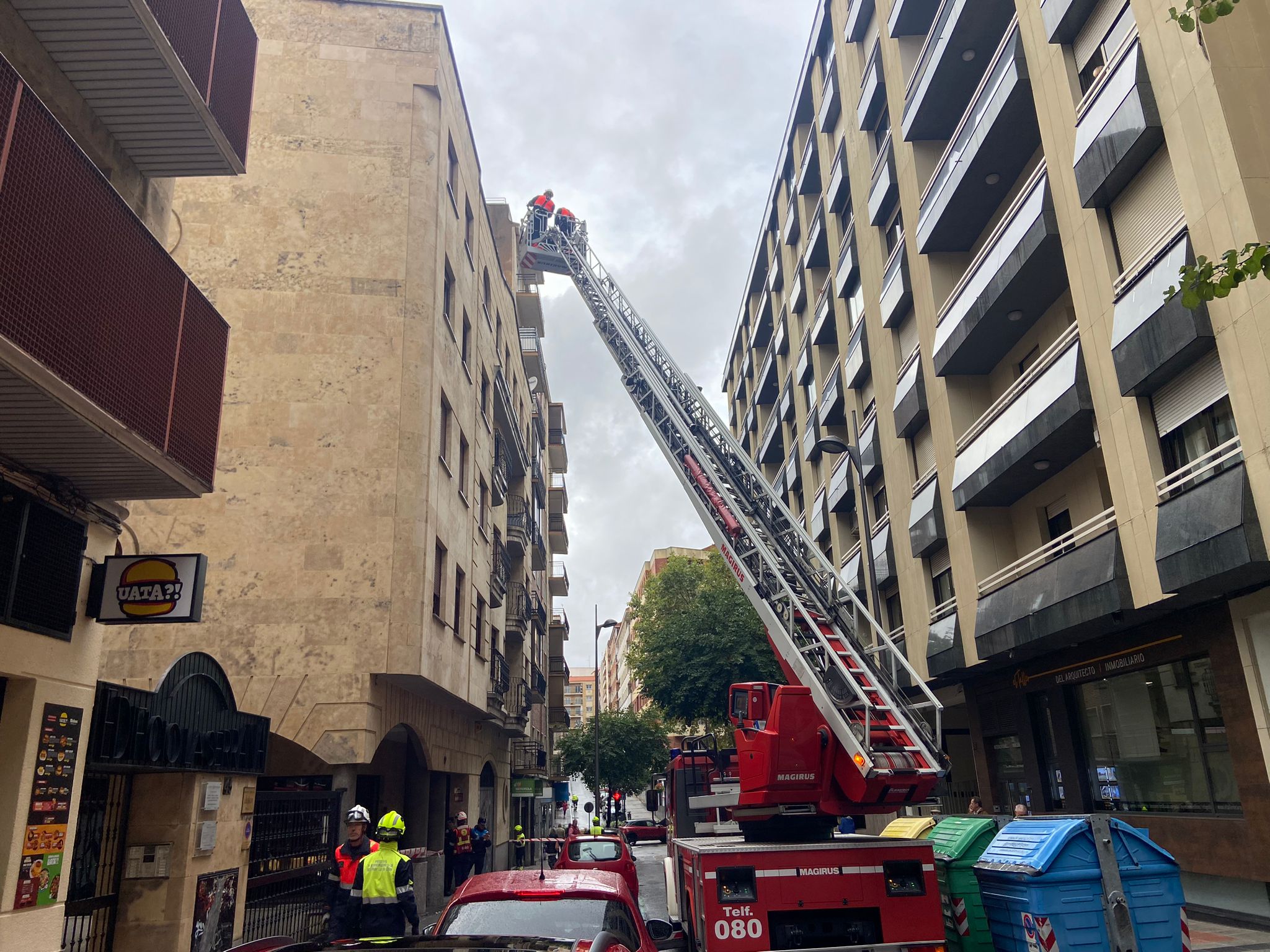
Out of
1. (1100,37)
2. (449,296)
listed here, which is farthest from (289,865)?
(1100,37)

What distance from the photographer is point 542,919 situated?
→ 19.2 feet

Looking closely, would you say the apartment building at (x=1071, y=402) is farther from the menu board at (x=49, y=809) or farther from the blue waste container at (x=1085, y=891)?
the menu board at (x=49, y=809)

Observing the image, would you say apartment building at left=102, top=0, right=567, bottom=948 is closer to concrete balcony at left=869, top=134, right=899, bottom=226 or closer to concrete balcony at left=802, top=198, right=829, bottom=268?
concrete balcony at left=869, top=134, right=899, bottom=226

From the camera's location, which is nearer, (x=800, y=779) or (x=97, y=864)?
(x=97, y=864)

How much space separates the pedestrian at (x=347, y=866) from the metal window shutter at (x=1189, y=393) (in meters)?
11.9

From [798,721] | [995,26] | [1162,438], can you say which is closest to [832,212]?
[995,26]

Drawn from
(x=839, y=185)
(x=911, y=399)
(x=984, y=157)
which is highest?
(x=839, y=185)

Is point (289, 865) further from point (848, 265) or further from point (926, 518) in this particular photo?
point (848, 265)

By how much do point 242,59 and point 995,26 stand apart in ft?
55.6

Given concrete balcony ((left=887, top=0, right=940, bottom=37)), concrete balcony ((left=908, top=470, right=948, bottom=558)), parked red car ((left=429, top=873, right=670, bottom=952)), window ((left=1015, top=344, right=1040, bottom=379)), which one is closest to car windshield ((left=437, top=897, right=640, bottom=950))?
parked red car ((left=429, top=873, right=670, bottom=952))

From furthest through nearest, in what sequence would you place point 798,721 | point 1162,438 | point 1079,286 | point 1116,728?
point 1116,728
point 1079,286
point 1162,438
point 798,721

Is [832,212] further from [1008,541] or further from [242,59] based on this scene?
[242,59]

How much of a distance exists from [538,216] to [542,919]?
976 inches

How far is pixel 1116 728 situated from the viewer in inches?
663
